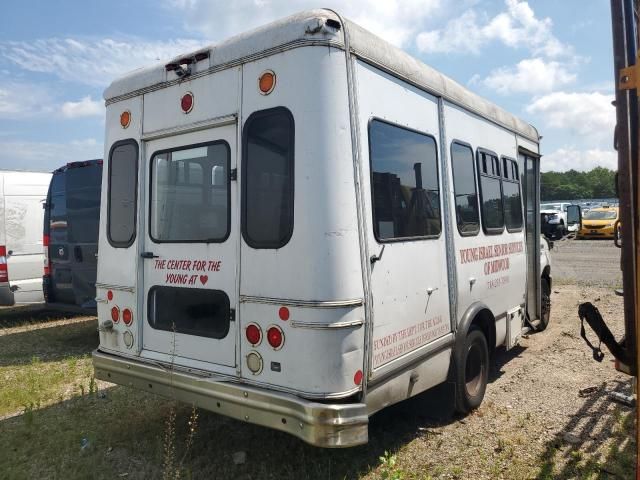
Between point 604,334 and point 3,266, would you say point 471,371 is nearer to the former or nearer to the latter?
point 604,334

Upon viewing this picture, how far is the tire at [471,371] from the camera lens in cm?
422

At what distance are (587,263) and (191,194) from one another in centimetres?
1544

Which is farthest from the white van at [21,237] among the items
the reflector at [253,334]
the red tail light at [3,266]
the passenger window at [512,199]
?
the passenger window at [512,199]

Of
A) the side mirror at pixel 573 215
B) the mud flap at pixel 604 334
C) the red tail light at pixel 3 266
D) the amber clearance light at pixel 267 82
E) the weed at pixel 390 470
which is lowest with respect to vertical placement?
the weed at pixel 390 470

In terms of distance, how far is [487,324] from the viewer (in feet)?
15.9

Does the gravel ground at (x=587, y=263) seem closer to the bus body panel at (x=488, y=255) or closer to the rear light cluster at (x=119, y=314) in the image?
the bus body panel at (x=488, y=255)

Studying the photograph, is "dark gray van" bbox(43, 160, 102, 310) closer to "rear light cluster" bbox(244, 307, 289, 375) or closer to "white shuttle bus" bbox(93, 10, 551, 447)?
"white shuttle bus" bbox(93, 10, 551, 447)

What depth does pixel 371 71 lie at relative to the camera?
3.33m

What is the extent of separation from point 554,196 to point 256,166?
8445 centimetres

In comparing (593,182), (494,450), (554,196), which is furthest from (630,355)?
→ (593,182)

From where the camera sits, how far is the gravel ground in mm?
12455

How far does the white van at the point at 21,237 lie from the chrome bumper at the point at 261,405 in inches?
223

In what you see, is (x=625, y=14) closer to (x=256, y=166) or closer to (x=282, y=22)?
(x=282, y=22)

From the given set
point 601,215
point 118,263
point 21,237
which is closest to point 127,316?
point 118,263
